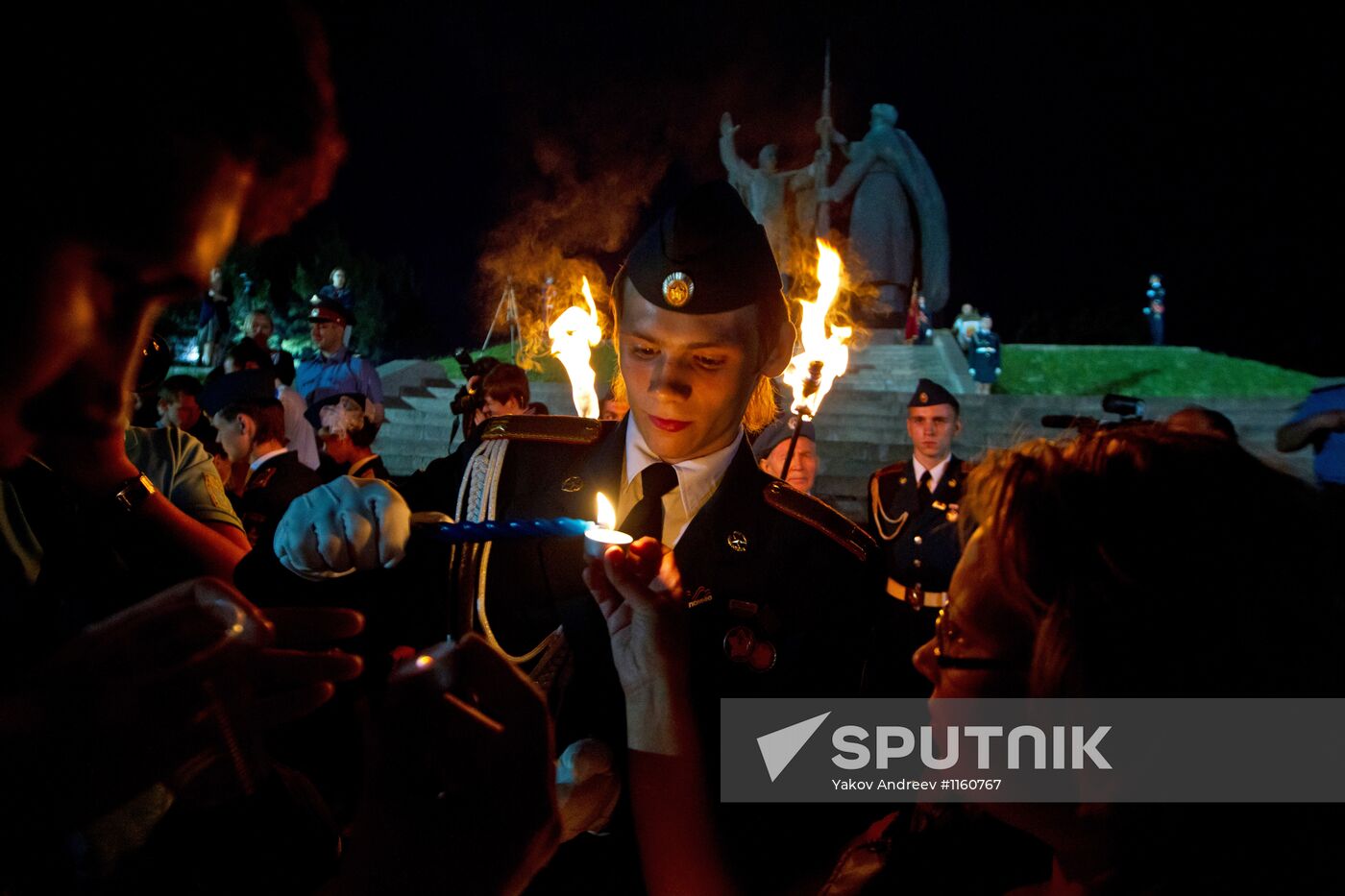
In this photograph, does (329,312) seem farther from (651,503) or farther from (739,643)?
(739,643)

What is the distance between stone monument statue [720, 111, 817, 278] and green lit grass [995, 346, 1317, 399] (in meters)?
8.70

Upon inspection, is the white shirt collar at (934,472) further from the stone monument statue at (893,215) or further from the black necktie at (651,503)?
the stone monument statue at (893,215)

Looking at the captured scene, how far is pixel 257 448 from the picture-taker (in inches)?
238

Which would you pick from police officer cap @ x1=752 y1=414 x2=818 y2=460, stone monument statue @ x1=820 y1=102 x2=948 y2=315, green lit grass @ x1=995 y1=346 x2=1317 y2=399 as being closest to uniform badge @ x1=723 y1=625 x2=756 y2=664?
police officer cap @ x1=752 y1=414 x2=818 y2=460

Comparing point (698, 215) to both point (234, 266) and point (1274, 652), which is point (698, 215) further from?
point (234, 266)

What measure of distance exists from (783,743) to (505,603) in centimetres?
88

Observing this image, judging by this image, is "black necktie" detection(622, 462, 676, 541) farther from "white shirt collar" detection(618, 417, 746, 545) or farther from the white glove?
the white glove

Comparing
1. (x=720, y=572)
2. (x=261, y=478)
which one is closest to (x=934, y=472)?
(x=720, y=572)

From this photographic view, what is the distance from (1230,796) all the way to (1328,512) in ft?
1.73

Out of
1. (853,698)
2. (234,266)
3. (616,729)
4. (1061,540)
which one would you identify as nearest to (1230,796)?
(1061,540)

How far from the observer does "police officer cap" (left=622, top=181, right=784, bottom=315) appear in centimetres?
240

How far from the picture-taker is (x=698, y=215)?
2494 millimetres

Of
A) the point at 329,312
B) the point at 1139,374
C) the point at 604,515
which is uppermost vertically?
the point at 329,312

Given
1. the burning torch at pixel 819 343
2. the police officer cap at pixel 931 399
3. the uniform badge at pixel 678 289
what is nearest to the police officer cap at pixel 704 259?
the uniform badge at pixel 678 289
